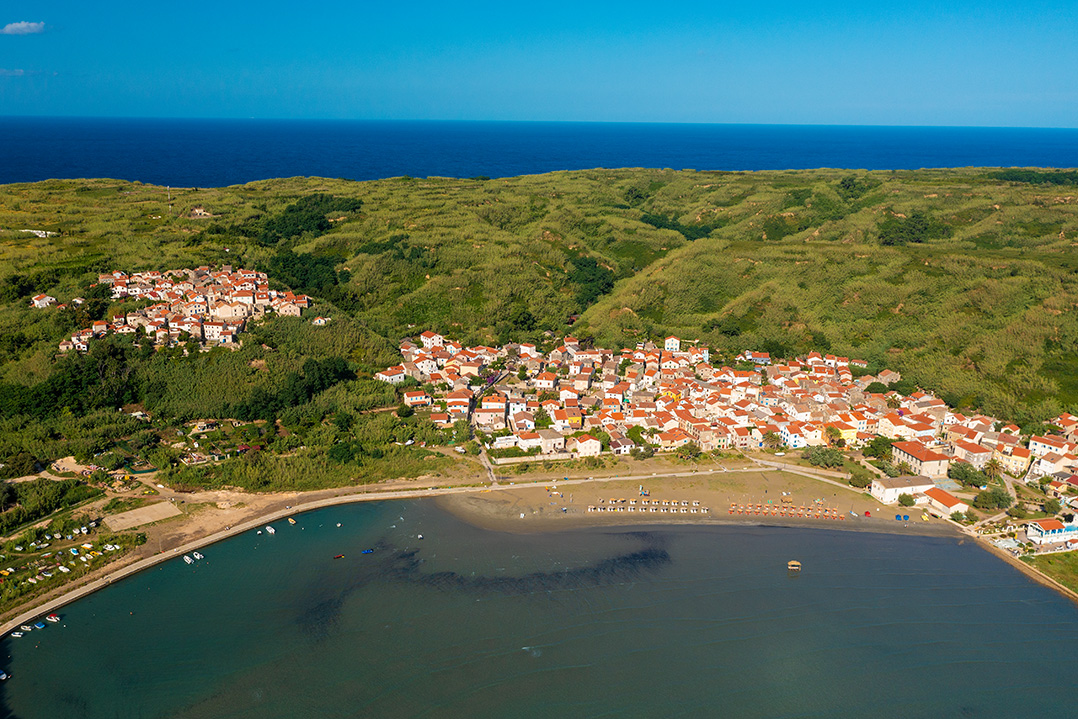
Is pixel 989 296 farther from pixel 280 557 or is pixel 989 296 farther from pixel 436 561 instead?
pixel 280 557

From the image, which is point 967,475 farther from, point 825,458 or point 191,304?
point 191,304

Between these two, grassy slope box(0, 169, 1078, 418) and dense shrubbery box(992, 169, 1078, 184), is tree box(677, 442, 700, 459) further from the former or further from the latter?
dense shrubbery box(992, 169, 1078, 184)

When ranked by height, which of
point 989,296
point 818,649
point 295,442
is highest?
point 989,296

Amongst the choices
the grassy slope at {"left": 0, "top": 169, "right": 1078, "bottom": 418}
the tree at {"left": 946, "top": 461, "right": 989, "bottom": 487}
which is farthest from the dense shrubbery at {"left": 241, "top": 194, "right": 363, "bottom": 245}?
the tree at {"left": 946, "top": 461, "right": 989, "bottom": 487}

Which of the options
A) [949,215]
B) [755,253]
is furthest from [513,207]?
[949,215]

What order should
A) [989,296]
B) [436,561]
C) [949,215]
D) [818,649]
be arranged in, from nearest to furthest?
[818,649] → [436,561] → [989,296] → [949,215]

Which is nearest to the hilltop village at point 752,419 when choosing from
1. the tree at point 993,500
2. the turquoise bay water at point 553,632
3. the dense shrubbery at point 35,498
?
the tree at point 993,500
